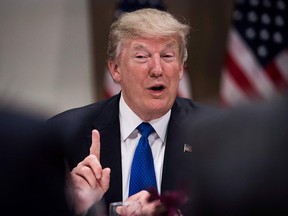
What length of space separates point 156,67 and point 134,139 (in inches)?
10.6

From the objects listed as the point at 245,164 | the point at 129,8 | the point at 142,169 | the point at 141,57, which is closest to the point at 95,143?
the point at 142,169

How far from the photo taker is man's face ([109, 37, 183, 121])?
2500 millimetres

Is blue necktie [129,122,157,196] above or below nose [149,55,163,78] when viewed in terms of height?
below

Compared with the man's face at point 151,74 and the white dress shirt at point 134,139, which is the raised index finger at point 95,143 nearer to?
the white dress shirt at point 134,139

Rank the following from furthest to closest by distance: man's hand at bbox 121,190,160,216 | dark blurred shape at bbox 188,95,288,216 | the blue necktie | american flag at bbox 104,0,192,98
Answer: american flag at bbox 104,0,192,98
the blue necktie
man's hand at bbox 121,190,160,216
dark blurred shape at bbox 188,95,288,216

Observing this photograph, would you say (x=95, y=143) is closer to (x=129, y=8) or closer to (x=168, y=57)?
(x=168, y=57)

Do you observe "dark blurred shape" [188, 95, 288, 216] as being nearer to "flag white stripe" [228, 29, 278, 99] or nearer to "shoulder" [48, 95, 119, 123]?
"shoulder" [48, 95, 119, 123]

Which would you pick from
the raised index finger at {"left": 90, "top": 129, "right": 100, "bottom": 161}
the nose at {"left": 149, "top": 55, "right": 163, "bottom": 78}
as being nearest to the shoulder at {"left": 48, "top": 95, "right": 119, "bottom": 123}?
the nose at {"left": 149, "top": 55, "right": 163, "bottom": 78}

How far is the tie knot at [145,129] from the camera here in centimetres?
246

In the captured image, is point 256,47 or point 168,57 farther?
point 256,47

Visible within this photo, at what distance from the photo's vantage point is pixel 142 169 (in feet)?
7.71

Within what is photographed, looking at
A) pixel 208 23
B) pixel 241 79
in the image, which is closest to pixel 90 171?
pixel 241 79

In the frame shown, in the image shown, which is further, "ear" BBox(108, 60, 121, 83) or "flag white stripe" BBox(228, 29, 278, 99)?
"flag white stripe" BBox(228, 29, 278, 99)

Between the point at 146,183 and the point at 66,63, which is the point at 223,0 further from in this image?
the point at 146,183
